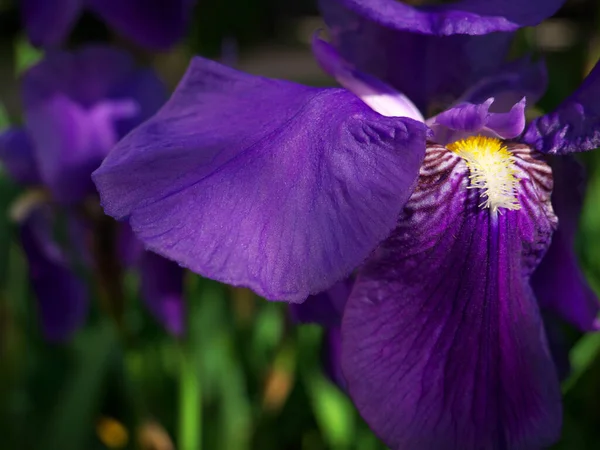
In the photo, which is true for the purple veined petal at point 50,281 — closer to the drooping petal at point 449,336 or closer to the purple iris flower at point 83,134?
the purple iris flower at point 83,134

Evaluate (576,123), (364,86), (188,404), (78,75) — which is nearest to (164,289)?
(188,404)

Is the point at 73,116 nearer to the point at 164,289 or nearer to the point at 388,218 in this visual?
the point at 164,289

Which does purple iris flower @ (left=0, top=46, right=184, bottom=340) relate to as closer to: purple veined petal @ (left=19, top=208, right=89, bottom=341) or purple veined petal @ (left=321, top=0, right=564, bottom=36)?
purple veined petal @ (left=19, top=208, right=89, bottom=341)

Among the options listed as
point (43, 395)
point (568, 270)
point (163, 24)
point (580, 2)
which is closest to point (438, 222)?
point (568, 270)

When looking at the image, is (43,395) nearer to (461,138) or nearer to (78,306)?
(78,306)

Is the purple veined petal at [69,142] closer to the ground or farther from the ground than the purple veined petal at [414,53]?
closer to the ground

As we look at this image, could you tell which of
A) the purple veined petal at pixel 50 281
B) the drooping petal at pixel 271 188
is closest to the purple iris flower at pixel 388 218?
the drooping petal at pixel 271 188
